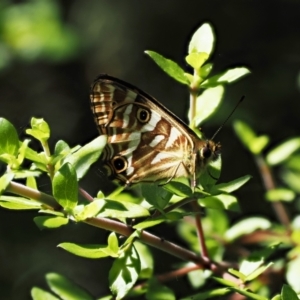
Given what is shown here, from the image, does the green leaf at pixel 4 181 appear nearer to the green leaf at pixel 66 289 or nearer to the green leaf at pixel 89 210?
the green leaf at pixel 89 210

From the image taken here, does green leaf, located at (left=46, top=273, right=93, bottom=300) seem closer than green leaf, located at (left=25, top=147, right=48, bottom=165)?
No

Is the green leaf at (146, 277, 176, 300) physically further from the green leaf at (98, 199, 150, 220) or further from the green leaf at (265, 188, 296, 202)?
the green leaf at (265, 188, 296, 202)

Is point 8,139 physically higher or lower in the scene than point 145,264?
higher

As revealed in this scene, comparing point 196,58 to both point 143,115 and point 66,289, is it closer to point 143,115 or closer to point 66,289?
point 143,115

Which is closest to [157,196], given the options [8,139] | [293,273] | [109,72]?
[8,139]

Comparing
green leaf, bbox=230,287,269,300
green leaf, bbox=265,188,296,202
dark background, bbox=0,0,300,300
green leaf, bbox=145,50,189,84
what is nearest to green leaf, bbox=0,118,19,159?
green leaf, bbox=145,50,189,84
